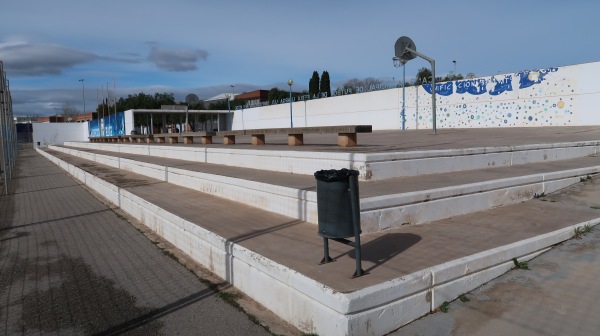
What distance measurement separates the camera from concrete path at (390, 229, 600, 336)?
306cm

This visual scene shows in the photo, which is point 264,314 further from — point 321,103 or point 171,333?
point 321,103

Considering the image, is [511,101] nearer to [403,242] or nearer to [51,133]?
[403,242]

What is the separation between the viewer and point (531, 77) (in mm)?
21125

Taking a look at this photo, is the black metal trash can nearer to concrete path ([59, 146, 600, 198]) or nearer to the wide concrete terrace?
the wide concrete terrace

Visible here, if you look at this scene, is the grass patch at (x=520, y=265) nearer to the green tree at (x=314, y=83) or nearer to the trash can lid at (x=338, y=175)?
the trash can lid at (x=338, y=175)

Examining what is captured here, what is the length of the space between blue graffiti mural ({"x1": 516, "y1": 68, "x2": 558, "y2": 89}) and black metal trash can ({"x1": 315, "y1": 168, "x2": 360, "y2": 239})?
21.1m

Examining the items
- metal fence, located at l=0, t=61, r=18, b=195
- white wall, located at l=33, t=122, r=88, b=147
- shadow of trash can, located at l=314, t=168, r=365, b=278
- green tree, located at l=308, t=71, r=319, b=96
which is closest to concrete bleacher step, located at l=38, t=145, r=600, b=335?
shadow of trash can, located at l=314, t=168, r=365, b=278

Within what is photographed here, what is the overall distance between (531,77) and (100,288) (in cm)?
2235

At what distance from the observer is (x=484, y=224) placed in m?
4.91

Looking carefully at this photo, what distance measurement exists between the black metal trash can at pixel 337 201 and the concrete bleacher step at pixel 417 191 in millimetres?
1076

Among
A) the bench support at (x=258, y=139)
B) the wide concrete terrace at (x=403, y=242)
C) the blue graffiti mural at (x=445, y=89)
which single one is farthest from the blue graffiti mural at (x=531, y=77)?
the wide concrete terrace at (x=403, y=242)

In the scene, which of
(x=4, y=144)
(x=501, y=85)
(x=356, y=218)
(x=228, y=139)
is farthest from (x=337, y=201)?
(x=501, y=85)

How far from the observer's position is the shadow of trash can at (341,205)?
3.40m

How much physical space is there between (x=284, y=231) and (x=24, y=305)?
2783 millimetres
